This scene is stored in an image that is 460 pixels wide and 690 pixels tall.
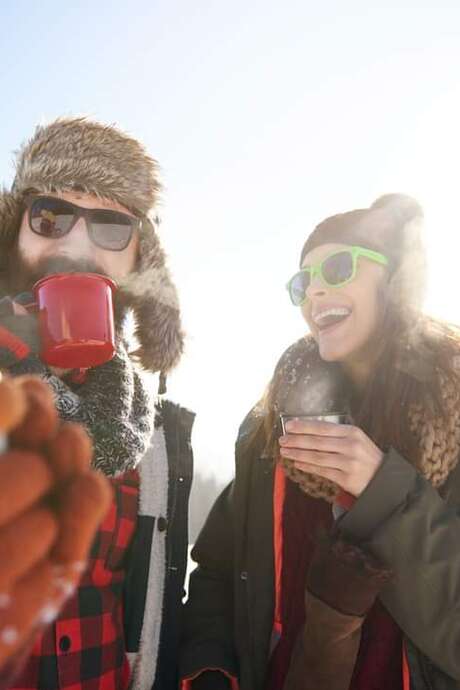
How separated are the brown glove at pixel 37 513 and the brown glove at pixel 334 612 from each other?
1345 millimetres

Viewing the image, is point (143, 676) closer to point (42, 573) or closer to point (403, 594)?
point (403, 594)

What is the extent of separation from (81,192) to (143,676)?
2.26 metres

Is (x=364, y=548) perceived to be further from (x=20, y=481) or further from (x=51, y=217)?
(x=51, y=217)

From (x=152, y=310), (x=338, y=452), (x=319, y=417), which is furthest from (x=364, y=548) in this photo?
(x=152, y=310)

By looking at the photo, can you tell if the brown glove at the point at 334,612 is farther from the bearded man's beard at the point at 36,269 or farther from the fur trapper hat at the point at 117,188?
the bearded man's beard at the point at 36,269

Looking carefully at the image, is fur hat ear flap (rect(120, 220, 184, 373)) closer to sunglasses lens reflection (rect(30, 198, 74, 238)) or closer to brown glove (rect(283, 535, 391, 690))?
sunglasses lens reflection (rect(30, 198, 74, 238))

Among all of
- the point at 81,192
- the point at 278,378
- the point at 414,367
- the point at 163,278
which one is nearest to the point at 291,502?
the point at 278,378

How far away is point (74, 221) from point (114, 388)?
856 mm

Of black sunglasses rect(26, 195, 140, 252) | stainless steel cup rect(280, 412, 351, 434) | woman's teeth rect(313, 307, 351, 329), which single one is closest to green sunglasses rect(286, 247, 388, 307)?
woman's teeth rect(313, 307, 351, 329)

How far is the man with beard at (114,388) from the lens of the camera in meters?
2.05

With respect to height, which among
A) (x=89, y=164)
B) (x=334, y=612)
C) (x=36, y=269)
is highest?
(x=89, y=164)

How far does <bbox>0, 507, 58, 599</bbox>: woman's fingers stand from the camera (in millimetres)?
602

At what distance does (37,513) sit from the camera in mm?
638

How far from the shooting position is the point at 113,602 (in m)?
2.20
